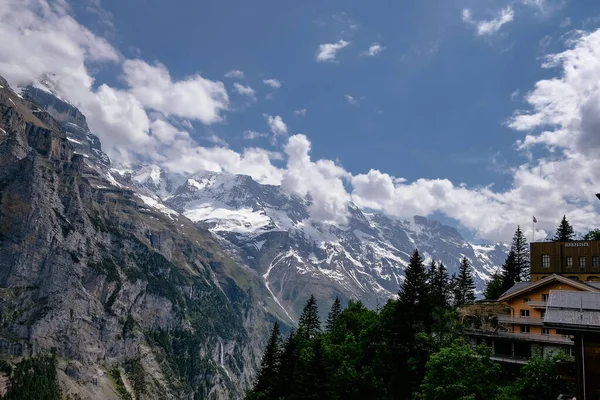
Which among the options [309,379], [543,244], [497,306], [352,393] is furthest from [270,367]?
[543,244]

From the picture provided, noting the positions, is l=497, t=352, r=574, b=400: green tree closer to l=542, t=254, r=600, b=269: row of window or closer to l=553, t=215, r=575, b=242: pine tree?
l=542, t=254, r=600, b=269: row of window

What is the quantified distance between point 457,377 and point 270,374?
38.2m

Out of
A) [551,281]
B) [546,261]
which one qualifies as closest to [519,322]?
[551,281]

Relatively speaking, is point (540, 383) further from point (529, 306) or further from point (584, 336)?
point (584, 336)

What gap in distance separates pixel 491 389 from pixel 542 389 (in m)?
4.08

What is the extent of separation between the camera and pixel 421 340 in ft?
161

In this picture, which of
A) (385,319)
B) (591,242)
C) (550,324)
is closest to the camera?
(550,324)

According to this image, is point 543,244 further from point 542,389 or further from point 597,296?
point 597,296

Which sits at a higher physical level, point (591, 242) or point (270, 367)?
point (591, 242)

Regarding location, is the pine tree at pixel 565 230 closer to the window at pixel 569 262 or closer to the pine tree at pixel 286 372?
the window at pixel 569 262

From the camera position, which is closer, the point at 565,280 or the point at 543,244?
the point at 565,280

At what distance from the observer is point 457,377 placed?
40.1m

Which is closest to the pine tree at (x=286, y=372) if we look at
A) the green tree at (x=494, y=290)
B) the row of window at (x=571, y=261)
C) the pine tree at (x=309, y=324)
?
the pine tree at (x=309, y=324)

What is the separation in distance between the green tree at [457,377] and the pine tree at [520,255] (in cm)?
7811
